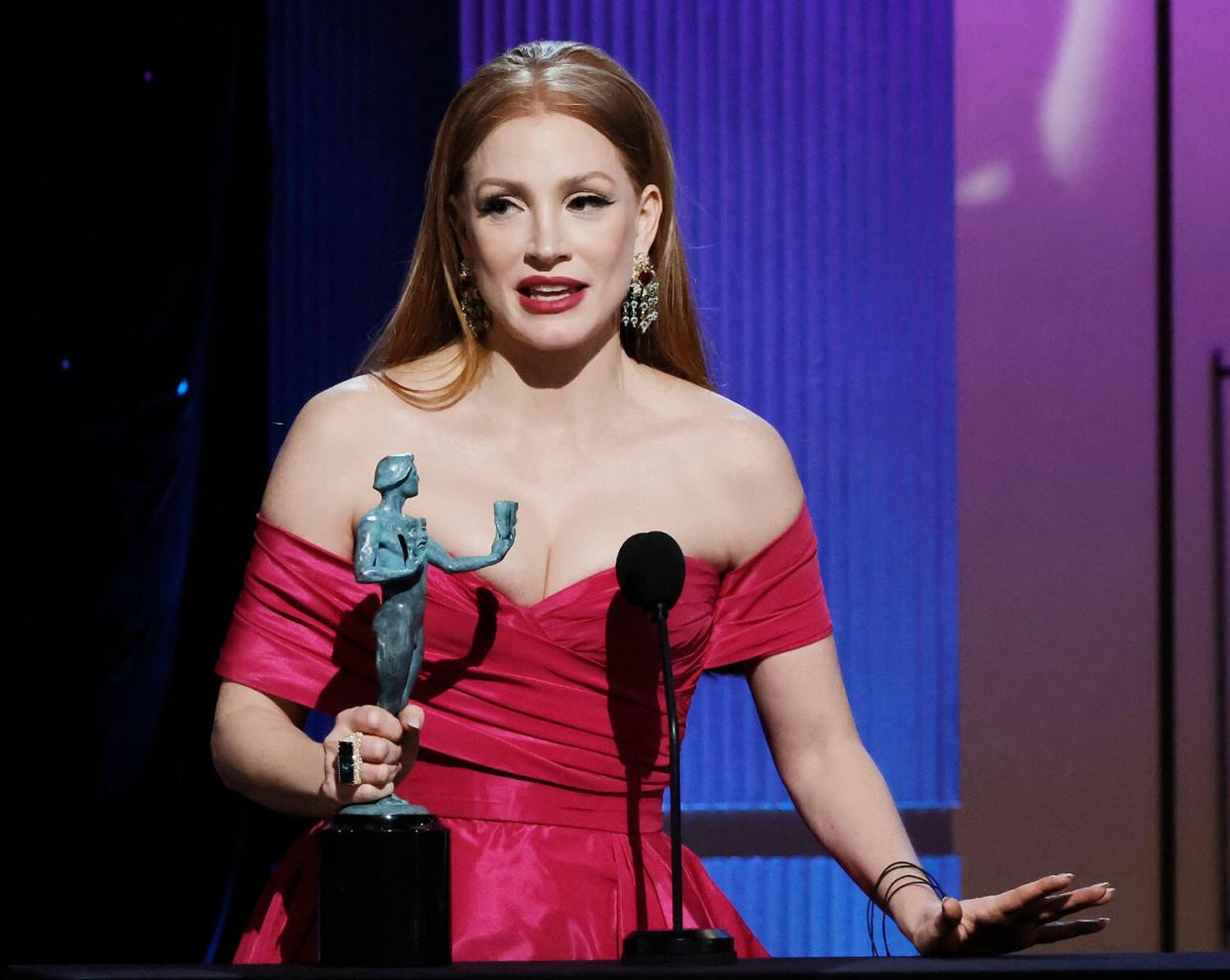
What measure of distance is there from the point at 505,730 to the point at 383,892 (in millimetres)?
490

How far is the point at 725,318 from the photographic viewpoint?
301 cm

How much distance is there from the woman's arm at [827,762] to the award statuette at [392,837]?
580 mm

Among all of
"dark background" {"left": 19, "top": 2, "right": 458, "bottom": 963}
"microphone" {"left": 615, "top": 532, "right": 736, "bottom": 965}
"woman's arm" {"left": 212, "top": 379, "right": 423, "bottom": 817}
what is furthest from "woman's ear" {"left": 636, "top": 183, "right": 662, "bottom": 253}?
"dark background" {"left": 19, "top": 2, "right": 458, "bottom": 963}

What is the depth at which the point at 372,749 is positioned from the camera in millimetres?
1152

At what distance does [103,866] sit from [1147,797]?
1739mm

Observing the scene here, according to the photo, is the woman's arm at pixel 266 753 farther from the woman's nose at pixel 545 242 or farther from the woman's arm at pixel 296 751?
the woman's nose at pixel 545 242

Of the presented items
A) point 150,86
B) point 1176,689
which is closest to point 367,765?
point 150,86

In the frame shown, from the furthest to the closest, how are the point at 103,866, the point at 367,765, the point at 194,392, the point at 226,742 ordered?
the point at 194,392
the point at 103,866
the point at 226,742
the point at 367,765

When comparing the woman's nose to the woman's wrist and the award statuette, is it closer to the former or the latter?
the award statuette

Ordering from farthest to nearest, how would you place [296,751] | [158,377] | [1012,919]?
[158,377]
[296,751]
[1012,919]

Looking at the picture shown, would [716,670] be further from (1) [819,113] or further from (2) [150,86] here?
(1) [819,113]

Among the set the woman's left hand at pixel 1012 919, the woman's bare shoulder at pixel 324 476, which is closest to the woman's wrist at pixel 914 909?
the woman's left hand at pixel 1012 919

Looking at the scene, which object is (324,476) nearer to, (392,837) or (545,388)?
(545,388)

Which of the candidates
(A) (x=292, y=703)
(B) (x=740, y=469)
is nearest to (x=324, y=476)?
(A) (x=292, y=703)
